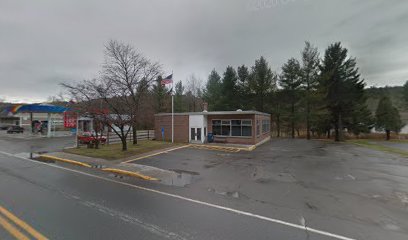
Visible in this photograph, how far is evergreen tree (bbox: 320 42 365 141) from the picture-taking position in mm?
31984

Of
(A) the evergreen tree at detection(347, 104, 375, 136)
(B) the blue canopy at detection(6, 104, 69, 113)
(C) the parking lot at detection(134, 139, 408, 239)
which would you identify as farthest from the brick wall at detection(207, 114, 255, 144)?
(A) the evergreen tree at detection(347, 104, 375, 136)

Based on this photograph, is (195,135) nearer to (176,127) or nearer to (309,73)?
(176,127)

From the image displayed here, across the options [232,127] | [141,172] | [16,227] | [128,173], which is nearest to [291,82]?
[232,127]

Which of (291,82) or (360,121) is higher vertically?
(291,82)

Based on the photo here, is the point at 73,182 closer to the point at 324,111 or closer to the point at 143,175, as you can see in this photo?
the point at 143,175

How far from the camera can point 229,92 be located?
142ft

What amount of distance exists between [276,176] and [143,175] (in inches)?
237

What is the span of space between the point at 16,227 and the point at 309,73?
39.7 metres

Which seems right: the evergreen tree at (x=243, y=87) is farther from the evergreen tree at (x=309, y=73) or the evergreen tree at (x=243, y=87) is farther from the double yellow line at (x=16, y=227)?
the double yellow line at (x=16, y=227)

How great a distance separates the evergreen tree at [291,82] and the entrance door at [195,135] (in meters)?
20.2

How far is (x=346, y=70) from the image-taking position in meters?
32.9

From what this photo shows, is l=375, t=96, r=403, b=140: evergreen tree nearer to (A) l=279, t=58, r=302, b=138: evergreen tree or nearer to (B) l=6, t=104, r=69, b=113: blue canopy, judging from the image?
(A) l=279, t=58, r=302, b=138: evergreen tree

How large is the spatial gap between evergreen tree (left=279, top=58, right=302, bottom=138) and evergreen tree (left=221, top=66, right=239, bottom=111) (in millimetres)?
9552

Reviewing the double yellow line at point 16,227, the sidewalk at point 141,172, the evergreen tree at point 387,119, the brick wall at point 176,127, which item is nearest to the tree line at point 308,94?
the evergreen tree at point 387,119
